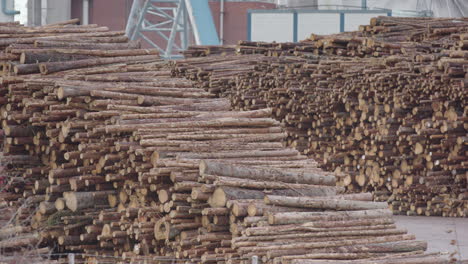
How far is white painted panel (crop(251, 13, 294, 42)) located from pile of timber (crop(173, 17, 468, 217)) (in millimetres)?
14884

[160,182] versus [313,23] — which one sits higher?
[313,23]

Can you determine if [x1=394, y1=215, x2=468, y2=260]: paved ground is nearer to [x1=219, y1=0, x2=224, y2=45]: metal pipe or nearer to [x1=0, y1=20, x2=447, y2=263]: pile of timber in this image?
[x1=0, y1=20, x2=447, y2=263]: pile of timber

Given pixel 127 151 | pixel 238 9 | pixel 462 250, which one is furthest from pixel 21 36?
pixel 238 9


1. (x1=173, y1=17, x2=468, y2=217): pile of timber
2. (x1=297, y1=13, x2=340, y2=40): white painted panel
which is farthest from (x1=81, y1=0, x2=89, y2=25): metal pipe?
(x1=173, y1=17, x2=468, y2=217): pile of timber

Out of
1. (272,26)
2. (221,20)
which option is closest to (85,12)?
(221,20)

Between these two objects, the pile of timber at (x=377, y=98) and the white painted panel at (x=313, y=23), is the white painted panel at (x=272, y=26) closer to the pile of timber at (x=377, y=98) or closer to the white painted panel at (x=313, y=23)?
the white painted panel at (x=313, y=23)

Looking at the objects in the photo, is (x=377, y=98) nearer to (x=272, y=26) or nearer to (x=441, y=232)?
(x=441, y=232)

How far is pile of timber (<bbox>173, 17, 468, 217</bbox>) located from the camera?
15.8m

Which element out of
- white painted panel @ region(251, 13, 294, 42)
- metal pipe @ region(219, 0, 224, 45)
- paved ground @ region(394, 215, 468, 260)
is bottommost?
paved ground @ region(394, 215, 468, 260)

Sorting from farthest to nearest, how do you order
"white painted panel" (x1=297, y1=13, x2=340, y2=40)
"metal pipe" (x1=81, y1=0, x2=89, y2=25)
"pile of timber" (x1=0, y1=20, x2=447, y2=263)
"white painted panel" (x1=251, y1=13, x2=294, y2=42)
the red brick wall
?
the red brick wall < "metal pipe" (x1=81, y1=0, x2=89, y2=25) < "white painted panel" (x1=251, y1=13, x2=294, y2=42) < "white painted panel" (x1=297, y1=13, x2=340, y2=40) < "pile of timber" (x1=0, y1=20, x2=447, y2=263)

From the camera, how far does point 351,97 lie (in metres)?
17.5

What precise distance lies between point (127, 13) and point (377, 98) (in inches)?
1179

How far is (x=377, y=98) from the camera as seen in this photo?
16812 millimetres

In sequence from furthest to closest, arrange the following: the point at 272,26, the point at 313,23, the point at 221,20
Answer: the point at 221,20 < the point at 272,26 < the point at 313,23
